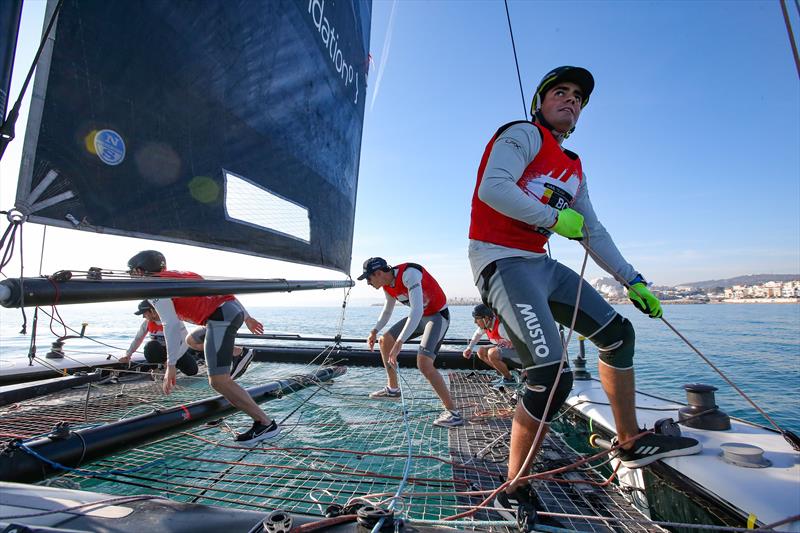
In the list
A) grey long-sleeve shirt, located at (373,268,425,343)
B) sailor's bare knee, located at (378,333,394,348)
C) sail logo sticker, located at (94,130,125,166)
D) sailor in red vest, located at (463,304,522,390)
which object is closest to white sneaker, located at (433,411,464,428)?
grey long-sleeve shirt, located at (373,268,425,343)

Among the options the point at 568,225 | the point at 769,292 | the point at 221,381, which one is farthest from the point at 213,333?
the point at 769,292

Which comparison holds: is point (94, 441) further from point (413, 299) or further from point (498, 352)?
point (498, 352)

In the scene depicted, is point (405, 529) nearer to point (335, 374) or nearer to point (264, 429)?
point (264, 429)

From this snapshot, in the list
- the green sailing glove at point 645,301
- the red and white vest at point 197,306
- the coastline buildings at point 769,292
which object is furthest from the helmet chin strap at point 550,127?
the coastline buildings at point 769,292

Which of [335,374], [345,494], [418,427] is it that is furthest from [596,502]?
[335,374]

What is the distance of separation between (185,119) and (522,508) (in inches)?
105

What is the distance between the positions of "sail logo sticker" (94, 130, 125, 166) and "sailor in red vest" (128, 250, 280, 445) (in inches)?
35.5

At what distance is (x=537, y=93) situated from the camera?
196cm

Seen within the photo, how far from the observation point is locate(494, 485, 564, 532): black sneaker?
1.31 m

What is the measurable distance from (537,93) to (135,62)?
2.07 metres

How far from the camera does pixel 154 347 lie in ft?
16.9

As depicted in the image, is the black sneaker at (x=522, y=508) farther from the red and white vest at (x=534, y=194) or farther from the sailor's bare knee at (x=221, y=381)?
the sailor's bare knee at (x=221, y=381)

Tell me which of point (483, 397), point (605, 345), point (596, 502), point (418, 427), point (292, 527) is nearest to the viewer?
point (292, 527)

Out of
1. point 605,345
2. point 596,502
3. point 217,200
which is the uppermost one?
point 217,200
